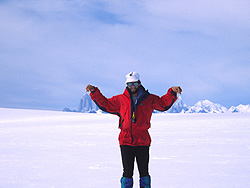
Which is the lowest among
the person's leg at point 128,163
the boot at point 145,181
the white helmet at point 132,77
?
the boot at point 145,181

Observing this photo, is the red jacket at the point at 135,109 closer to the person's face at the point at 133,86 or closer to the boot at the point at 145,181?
the person's face at the point at 133,86

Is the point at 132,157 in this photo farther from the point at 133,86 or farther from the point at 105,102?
the point at 133,86

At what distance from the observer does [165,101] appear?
376 centimetres

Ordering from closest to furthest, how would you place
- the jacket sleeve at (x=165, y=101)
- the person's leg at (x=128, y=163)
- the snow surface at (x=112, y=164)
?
the person's leg at (x=128, y=163)
the jacket sleeve at (x=165, y=101)
the snow surface at (x=112, y=164)

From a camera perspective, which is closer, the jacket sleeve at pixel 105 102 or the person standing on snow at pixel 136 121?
the person standing on snow at pixel 136 121

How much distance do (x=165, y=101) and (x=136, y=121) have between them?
19.6 inches

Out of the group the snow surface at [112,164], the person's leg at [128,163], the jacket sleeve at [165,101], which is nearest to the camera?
the person's leg at [128,163]

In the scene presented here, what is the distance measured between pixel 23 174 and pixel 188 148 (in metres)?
4.48

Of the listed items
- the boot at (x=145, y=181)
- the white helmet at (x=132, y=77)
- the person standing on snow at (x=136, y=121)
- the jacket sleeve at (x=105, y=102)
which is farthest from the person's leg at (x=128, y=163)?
the white helmet at (x=132, y=77)

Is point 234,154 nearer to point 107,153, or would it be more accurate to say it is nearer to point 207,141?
point 207,141

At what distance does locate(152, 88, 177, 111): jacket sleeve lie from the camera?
12.2 ft

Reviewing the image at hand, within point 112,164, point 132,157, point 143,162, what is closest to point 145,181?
point 143,162

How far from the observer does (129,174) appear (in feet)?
11.9

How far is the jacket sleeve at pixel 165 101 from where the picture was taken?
3730mm
